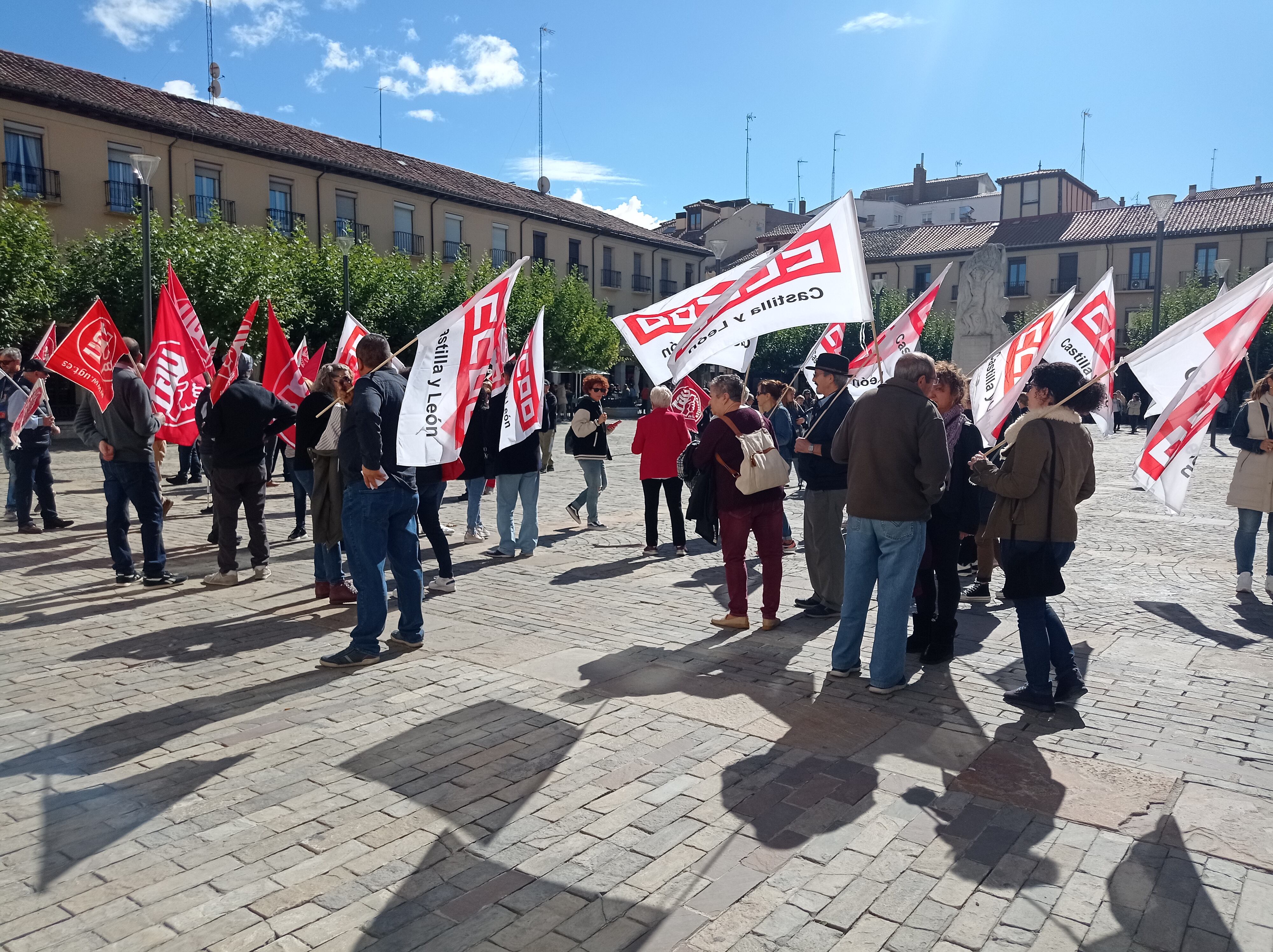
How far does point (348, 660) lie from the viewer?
5754mm

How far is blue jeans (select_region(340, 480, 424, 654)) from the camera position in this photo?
579 centimetres

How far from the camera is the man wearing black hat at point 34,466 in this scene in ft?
34.6

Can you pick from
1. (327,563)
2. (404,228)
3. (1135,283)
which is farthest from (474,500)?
(1135,283)

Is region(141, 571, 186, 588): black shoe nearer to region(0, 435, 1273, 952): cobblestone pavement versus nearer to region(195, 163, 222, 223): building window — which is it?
region(0, 435, 1273, 952): cobblestone pavement

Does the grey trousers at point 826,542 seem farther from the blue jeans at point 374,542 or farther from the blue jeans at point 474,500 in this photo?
the blue jeans at point 474,500

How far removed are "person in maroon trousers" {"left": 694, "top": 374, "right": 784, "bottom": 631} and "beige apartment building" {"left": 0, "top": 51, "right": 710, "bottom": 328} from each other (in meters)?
20.3

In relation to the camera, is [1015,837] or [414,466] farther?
[414,466]

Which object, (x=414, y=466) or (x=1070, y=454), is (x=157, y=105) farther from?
(x=1070, y=454)

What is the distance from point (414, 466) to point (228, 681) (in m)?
1.57

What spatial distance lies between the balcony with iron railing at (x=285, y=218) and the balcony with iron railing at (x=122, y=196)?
4599 millimetres

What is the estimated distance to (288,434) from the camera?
10.4 m

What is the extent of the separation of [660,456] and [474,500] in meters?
2.05

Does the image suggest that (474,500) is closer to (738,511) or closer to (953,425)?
(738,511)

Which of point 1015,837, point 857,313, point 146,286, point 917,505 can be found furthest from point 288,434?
point 1015,837
